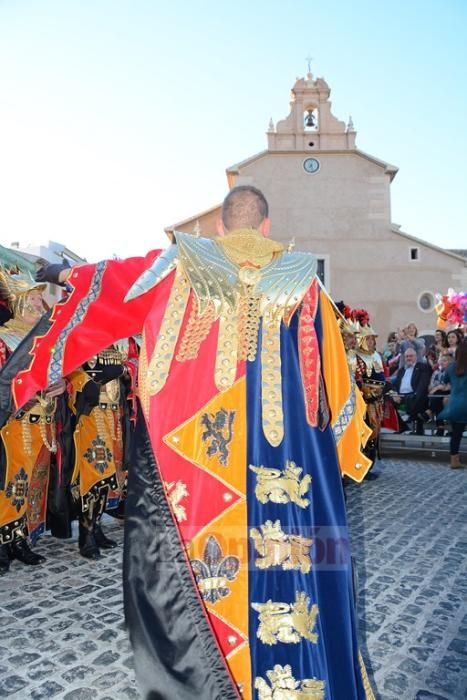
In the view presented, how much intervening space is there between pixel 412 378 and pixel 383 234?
1810 cm

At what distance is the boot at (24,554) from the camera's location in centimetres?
460

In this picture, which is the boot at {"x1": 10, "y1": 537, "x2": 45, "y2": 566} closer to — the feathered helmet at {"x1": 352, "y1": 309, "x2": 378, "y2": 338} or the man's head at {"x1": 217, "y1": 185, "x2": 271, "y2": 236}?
the man's head at {"x1": 217, "y1": 185, "x2": 271, "y2": 236}

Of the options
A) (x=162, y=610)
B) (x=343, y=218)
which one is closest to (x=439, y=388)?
(x=162, y=610)

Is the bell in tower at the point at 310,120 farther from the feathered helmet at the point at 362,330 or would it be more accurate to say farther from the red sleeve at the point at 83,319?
the red sleeve at the point at 83,319

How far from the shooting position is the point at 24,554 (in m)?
4.62

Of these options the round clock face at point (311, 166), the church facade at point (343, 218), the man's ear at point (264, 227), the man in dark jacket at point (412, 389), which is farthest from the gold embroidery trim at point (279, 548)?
the round clock face at point (311, 166)

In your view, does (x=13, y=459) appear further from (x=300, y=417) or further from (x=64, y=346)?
(x=300, y=417)

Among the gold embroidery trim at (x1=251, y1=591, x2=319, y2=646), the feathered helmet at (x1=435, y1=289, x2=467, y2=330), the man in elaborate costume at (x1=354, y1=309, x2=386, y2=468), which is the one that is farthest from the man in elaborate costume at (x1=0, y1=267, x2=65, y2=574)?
the feathered helmet at (x1=435, y1=289, x2=467, y2=330)

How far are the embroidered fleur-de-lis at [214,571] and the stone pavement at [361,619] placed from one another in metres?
1.27

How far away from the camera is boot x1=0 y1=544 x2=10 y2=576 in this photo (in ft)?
14.4

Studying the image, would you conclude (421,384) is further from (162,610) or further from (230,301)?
(162,610)

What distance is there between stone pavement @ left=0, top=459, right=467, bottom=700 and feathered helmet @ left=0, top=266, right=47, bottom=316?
2170 mm

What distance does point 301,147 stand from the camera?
29531 mm

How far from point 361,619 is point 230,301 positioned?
8.37 ft
